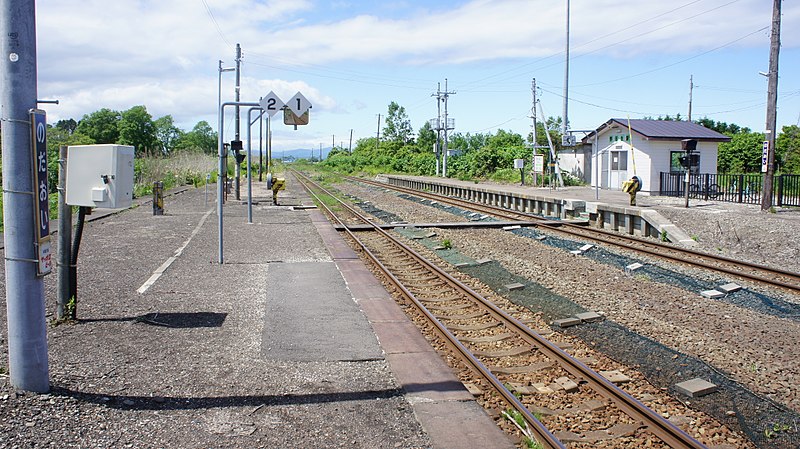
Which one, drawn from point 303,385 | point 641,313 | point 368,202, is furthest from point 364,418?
point 368,202

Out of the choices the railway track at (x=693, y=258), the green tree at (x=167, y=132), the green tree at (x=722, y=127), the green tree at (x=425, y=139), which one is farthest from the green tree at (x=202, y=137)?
the railway track at (x=693, y=258)

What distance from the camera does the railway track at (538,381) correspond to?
473 cm

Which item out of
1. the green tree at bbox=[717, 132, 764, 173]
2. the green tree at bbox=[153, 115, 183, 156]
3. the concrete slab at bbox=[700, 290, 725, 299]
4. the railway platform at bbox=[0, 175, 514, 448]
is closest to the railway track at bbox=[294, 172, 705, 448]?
the railway platform at bbox=[0, 175, 514, 448]

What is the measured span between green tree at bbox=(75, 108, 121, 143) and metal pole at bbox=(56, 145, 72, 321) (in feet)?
184

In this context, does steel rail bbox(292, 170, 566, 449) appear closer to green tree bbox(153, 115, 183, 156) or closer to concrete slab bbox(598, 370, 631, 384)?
concrete slab bbox(598, 370, 631, 384)

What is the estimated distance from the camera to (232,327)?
7070 mm

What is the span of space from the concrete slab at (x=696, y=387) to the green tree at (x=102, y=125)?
196 ft

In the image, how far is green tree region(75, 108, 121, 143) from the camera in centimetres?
5862

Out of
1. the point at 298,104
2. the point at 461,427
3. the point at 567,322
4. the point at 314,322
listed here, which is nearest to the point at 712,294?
the point at 567,322

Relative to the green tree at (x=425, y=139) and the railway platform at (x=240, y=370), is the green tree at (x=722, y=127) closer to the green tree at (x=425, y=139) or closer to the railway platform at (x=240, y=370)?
the green tree at (x=425, y=139)

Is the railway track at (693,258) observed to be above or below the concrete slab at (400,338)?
above

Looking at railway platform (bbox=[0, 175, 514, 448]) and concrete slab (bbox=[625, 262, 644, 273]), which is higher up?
concrete slab (bbox=[625, 262, 644, 273])

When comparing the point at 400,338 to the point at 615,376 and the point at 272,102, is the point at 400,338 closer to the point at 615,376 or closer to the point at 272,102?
the point at 615,376

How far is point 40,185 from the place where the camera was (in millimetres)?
4809
